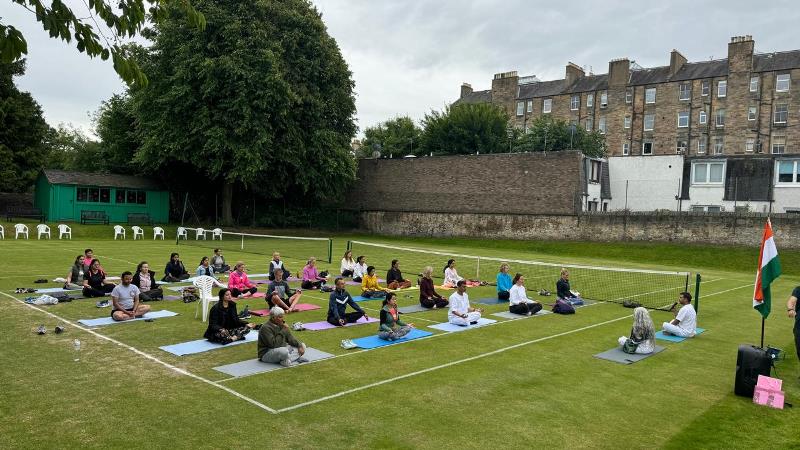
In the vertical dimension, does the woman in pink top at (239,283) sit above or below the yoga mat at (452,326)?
above

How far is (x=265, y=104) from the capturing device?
46.1m

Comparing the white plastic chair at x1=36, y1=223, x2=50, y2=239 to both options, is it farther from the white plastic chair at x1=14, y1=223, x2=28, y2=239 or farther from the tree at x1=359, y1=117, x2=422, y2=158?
the tree at x1=359, y1=117, x2=422, y2=158

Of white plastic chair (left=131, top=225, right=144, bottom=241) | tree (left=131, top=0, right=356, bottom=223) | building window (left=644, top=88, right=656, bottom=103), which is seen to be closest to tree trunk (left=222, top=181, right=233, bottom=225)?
tree (left=131, top=0, right=356, bottom=223)

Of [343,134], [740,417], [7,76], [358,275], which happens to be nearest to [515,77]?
[343,134]

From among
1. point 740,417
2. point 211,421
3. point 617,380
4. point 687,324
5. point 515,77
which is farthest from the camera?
point 515,77

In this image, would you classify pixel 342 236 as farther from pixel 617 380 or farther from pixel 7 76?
pixel 617 380

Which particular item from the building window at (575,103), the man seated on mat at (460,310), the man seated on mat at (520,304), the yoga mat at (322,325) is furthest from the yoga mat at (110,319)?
the building window at (575,103)

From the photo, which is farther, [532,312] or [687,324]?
[532,312]

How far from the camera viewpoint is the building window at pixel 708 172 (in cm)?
5244

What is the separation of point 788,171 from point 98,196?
61.4m

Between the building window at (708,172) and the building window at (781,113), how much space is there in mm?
24525

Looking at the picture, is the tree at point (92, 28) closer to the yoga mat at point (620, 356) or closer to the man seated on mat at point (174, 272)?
the yoga mat at point (620, 356)

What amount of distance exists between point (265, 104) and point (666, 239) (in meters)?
34.9

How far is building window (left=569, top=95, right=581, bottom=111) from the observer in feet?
272
